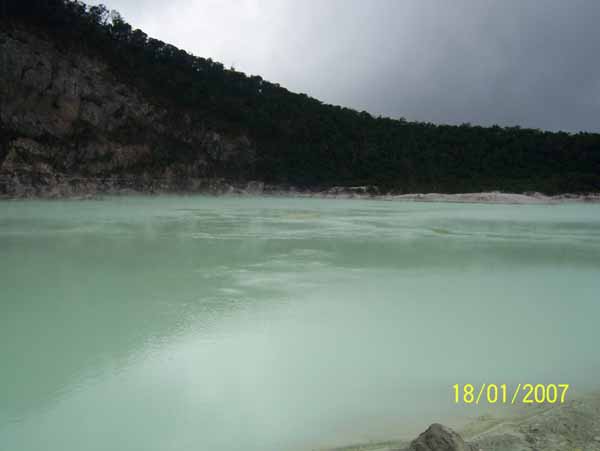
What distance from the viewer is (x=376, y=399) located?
373 cm

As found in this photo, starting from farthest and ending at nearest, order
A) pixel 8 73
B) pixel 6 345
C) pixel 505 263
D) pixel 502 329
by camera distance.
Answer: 1. pixel 8 73
2. pixel 505 263
3. pixel 502 329
4. pixel 6 345

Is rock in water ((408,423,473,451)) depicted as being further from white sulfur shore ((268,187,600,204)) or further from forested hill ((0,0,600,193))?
white sulfur shore ((268,187,600,204))

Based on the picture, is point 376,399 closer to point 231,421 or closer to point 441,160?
point 231,421

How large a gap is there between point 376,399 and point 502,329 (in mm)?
2428

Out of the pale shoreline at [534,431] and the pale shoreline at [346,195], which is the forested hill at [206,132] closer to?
the pale shoreline at [346,195]

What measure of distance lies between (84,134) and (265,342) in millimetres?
43123


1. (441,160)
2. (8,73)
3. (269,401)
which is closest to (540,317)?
(269,401)

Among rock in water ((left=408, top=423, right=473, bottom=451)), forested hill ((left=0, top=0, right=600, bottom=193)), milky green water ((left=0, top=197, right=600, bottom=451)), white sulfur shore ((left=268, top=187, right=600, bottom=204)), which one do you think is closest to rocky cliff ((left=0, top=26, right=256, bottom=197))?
forested hill ((left=0, top=0, right=600, bottom=193))

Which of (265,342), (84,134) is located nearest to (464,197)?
(84,134)

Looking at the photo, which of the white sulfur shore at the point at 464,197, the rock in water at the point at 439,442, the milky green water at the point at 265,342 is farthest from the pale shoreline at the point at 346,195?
the rock in water at the point at 439,442
